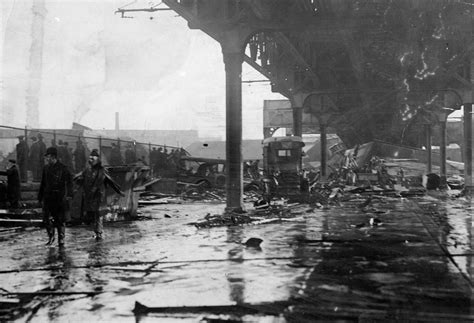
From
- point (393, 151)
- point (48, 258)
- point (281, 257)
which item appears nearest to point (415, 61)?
point (281, 257)

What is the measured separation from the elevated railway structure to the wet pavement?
6588mm

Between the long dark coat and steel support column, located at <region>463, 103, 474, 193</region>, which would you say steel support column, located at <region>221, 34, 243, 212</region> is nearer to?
the long dark coat

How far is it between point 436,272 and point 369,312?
84.9 inches

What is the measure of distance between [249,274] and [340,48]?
1868 centimetres

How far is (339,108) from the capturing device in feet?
120

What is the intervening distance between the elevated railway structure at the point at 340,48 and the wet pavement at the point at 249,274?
6588 millimetres

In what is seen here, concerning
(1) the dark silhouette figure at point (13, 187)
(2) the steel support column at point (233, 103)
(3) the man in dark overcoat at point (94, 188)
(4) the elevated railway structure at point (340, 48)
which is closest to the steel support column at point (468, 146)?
(4) the elevated railway structure at point (340, 48)

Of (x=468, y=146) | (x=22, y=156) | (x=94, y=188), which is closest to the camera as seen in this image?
(x=94, y=188)

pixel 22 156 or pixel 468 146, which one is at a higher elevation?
pixel 468 146

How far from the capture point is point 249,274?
6148 millimetres

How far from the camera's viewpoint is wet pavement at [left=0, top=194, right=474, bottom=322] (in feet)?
14.9

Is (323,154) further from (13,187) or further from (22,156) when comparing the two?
(13,187)

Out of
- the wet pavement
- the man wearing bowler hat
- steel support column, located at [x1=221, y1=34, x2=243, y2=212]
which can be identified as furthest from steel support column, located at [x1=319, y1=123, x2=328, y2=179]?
the man wearing bowler hat

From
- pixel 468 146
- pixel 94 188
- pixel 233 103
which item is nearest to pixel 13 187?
pixel 94 188
